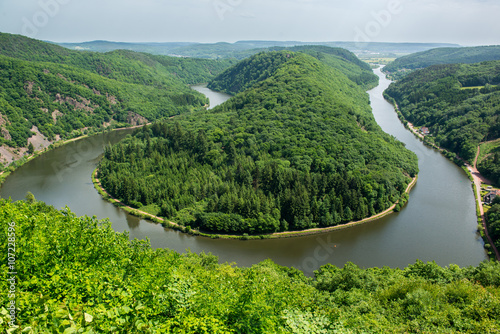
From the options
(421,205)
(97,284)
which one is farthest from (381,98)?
(97,284)

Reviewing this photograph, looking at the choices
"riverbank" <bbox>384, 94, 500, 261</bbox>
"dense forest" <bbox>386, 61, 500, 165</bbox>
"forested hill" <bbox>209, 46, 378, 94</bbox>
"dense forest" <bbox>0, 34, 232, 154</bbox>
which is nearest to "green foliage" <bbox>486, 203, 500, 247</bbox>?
"riverbank" <bbox>384, 94, 500, 261</bbox>

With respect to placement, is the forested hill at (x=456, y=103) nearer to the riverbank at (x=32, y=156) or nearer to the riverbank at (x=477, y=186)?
the riverbank at (x=477, y=186)

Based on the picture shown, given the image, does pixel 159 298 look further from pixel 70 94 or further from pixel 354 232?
pixel 70 94

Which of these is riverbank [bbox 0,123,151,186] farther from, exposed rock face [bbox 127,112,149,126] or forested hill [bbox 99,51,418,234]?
forested hill [bbox 99,51,418,234]

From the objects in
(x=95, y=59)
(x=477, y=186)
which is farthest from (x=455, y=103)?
(x=95, y=59)

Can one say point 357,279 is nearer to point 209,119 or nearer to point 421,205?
point 421,205

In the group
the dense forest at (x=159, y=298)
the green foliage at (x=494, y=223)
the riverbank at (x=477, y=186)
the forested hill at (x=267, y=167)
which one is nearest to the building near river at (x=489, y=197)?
the riverbank at (x=477, y=186)
